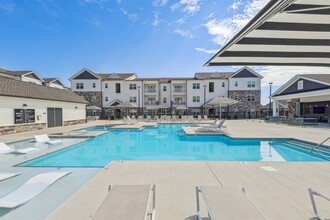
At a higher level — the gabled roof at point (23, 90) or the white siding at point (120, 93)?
the white siding at point (120, 93)

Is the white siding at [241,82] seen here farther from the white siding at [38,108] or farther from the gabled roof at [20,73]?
the gabled roof at [20,73]

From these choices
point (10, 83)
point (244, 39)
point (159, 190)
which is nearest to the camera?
point (244, 39)

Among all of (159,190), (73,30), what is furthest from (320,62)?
(73,30)

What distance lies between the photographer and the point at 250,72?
31.3 meters

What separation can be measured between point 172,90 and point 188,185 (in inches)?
1154

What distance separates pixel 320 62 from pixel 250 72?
102ft

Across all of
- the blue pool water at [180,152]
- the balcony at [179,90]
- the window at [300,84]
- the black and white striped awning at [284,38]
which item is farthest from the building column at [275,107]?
the black and white striped awning at [284,38]

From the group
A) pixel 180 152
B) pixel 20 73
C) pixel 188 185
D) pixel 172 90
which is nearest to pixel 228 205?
pixel 188 185

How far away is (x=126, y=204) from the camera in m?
2.29

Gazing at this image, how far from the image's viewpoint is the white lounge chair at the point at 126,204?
2.04 m

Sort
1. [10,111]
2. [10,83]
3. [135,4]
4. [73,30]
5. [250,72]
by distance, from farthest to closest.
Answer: [250,72]
[73,30]
[10,83]
[10,111]
[135,4]

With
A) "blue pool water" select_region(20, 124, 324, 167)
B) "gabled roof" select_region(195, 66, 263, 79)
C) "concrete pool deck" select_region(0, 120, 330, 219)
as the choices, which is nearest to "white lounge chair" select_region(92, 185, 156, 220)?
"concrete pool deck" select_region(0, 120, 330, 219)

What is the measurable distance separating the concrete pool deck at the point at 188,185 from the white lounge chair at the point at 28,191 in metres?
0.12

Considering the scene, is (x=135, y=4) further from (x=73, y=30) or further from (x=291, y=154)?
(x=291, y=154)
